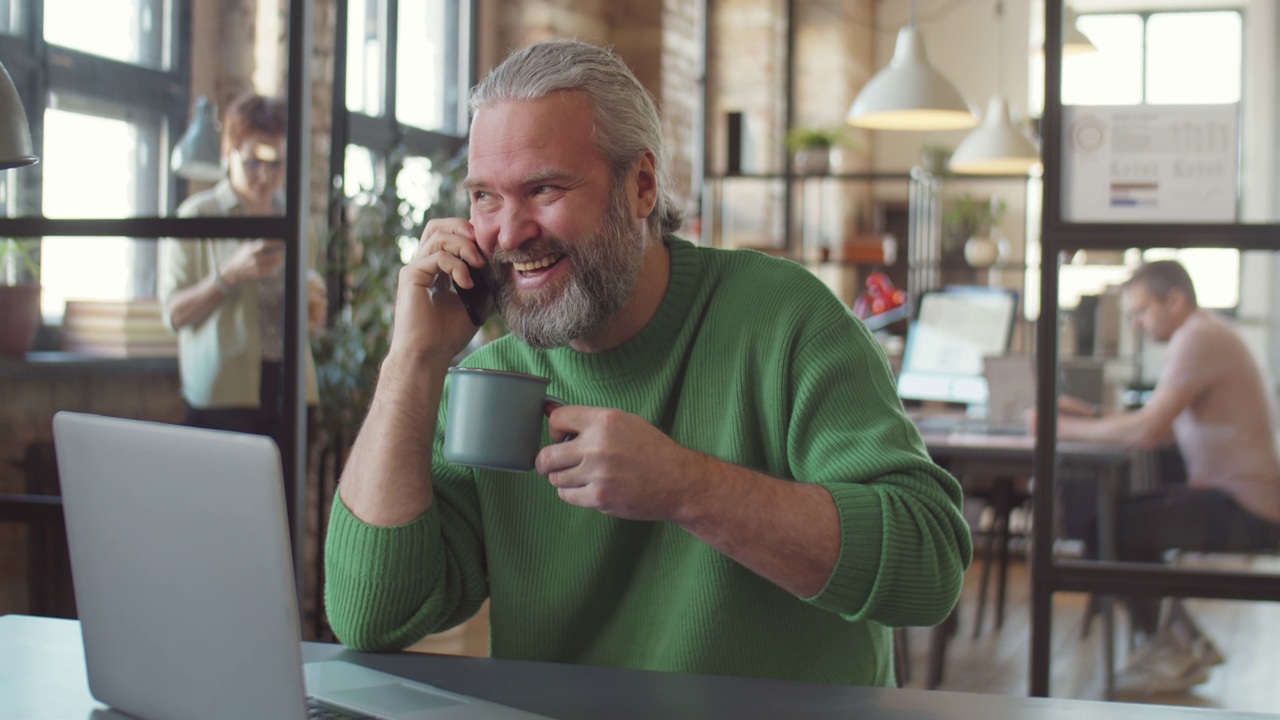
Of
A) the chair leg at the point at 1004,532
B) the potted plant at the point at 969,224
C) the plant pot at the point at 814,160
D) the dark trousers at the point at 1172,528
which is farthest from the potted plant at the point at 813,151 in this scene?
the dark trousers at the point at 1172,528

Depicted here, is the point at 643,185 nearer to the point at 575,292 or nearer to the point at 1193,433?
the point at 575,292

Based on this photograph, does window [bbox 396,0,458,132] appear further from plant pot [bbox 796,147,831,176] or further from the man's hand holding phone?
the man's hand holding phone

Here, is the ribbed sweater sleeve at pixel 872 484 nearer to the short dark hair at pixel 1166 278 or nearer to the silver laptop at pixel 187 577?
the silver laptop at pixel 187 577

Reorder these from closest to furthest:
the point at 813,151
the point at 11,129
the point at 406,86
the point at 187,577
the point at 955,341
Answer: the point at 187,577 < the point at 11,129 < the point at 955,341 < the point at 406,86 < the point at 813,151

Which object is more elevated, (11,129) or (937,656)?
(11,129)

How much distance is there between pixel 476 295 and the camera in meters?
1.45

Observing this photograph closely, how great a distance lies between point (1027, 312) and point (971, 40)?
220cm

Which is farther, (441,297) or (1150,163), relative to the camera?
(1150,163)

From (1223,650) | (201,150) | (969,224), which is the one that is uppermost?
(969,224)

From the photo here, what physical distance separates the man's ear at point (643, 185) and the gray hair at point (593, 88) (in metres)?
0.01

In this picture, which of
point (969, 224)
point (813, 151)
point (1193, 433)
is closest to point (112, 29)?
point (1193, 433)

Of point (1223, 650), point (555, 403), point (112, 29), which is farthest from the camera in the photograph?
point (112, 29)

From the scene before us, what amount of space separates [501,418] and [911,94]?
379 cm

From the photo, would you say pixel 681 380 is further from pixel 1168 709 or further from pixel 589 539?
pixel 1168 709
